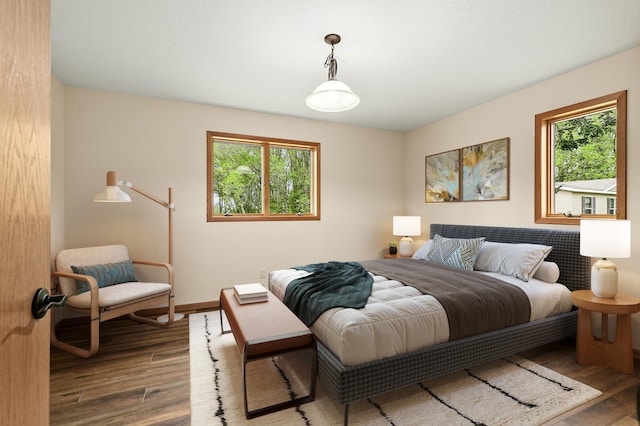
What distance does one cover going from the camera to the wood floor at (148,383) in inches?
71.0

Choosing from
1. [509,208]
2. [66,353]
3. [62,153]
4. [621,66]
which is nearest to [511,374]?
[509,208]

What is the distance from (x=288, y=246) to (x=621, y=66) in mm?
3937

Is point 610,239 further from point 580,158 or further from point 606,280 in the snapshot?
point 580,158

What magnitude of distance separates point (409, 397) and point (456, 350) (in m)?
0.45

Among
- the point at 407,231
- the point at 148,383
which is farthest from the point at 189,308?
the point at 407,231

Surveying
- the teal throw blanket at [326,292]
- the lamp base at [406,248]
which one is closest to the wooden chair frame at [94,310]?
the teal throw blanket at [326,292]

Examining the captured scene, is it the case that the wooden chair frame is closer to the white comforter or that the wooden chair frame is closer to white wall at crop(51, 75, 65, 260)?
white wall at crop(51, 75, 65, 260)

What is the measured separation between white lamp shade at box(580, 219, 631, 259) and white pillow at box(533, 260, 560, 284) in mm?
508

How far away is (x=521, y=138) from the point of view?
3.39 meters

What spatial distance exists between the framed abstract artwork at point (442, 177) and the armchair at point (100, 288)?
3.75m

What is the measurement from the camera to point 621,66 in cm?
259

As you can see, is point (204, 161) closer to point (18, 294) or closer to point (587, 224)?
point (18, 294)

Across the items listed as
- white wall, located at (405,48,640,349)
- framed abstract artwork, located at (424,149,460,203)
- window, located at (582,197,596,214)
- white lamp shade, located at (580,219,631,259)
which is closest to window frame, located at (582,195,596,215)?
window, located at (582,197,596,214)

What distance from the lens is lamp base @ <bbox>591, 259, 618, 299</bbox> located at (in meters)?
2.34
